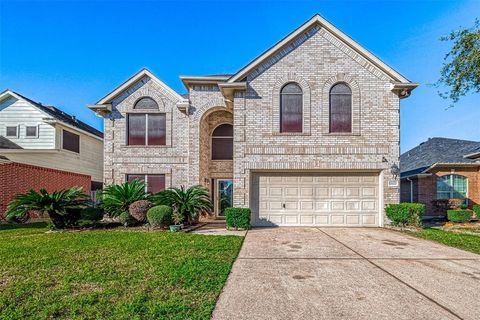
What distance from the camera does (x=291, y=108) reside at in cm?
1213

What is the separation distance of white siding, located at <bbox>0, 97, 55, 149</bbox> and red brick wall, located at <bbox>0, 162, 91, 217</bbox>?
1928 mm

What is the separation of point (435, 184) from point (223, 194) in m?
12.5

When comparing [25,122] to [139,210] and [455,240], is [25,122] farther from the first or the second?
[455,240]

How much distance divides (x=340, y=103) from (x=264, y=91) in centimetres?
307

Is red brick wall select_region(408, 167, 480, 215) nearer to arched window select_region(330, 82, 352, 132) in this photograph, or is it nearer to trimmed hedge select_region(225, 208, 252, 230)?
arched window select_region(330, 82, 352, 132)

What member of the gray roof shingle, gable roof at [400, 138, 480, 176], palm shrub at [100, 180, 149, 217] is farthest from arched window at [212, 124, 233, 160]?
gable roof at [400, 138, 480, 176]

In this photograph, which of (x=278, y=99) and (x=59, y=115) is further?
(x=59, y=115)

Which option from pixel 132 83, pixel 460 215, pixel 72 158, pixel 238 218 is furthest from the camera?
pixel 72 158

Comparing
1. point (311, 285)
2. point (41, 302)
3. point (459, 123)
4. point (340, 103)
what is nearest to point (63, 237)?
point (41, 302)

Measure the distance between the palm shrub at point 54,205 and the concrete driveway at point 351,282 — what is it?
6969 mm

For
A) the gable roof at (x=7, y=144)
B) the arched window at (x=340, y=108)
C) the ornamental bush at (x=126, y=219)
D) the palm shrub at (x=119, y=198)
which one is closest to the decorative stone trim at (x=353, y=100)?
the arched window at (x=340, y=108)

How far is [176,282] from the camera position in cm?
484

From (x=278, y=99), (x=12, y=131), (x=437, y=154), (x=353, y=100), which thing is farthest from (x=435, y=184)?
(x=12, y=131)

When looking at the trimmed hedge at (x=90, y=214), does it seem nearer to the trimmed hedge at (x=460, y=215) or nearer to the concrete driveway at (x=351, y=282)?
the concrete driveway at (x=351, y=282)
